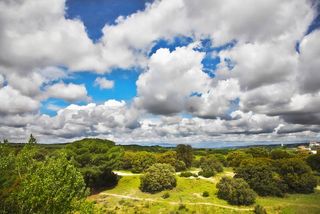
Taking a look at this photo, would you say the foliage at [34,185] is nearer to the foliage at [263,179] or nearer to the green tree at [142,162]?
the foliage at [263,179]

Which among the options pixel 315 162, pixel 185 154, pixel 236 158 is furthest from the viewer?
pixel 236 158

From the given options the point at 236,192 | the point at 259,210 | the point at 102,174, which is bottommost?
the point at 259,210

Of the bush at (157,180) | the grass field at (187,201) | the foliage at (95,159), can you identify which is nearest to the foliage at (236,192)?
the grass field at (187,201)

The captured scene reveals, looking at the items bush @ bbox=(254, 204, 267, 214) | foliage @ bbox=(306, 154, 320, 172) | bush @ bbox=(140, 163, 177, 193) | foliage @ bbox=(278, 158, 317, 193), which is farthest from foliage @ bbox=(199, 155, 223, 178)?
Result: foliage @ bbox=(306, 154, 320, 172)

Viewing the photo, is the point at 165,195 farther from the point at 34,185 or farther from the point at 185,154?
the point at 34,185

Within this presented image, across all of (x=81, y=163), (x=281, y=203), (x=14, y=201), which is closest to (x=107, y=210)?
(x=81, y=163)

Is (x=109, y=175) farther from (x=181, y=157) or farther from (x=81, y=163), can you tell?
(x=181, y=157)

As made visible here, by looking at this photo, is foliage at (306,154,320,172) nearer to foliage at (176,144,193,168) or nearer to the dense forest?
the dense forest

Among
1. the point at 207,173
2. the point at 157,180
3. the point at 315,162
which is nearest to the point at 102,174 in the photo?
the point at 157,180

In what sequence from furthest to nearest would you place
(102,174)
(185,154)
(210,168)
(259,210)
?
(185,154), (210,168), (102,174), (259,210)
